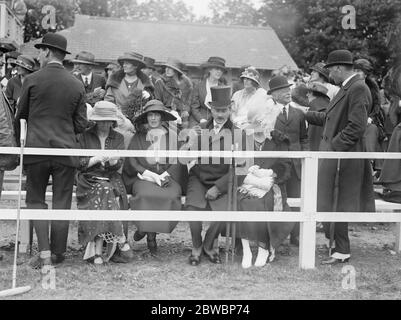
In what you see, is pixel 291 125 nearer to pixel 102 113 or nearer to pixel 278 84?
pixel 278 84

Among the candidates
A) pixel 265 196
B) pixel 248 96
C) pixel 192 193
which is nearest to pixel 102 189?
pixel 192 193

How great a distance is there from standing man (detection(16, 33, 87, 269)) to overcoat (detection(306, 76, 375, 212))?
261cm

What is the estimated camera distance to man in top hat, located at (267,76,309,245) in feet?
23.3

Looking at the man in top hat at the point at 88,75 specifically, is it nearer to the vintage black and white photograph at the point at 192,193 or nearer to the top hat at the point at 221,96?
the vintage black and white photograph at the point at 192,193

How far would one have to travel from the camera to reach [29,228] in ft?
20.9

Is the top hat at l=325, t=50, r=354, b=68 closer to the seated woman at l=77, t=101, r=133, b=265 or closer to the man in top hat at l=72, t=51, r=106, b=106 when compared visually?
the seated woman at l=77, t=101, r=133, b=265

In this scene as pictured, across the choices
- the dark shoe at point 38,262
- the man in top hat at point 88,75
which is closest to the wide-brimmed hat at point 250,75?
the man in top hat at point 88,75

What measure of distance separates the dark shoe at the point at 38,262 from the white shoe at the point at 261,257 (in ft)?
6.77

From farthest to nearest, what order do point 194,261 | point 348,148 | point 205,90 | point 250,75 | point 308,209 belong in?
point 205,90, point 250,75, point 348,148, point 194,261, point 308,209

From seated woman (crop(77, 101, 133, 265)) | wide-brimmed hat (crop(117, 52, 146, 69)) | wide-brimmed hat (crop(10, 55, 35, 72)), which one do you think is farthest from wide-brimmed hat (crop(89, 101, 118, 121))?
wide-brimmed hat (crop(10, 55, 35, 72))

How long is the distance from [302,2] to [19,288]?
30.1 meters

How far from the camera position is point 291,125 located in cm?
712

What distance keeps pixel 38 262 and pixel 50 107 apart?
4.92 ft

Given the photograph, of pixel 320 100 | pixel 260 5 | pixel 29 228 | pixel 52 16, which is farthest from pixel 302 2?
pixel 29 228
